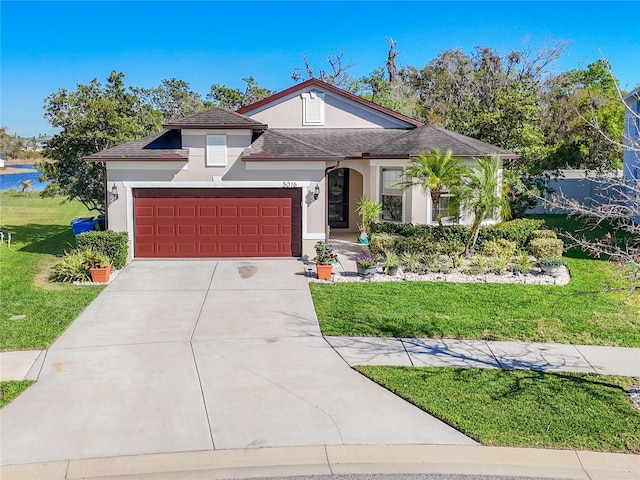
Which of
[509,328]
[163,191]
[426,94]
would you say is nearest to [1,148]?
[426,94]

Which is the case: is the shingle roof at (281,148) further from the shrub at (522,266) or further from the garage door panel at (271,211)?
the shrub at (522,266)

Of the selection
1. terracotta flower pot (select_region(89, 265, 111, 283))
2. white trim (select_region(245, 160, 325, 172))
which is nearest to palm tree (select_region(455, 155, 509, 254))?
white trim (select_region(245, 160, 325, 172))

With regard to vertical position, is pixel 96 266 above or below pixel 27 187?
below

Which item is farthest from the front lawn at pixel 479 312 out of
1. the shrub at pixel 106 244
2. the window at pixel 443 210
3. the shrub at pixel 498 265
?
the shrub at pixel 106 244

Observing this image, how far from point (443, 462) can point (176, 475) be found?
280 cm

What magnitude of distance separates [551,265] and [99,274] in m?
10.9

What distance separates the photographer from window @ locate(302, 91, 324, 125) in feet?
66.6

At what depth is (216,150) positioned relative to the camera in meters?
15.8

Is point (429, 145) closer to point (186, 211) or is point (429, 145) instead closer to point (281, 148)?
point (281, 148)

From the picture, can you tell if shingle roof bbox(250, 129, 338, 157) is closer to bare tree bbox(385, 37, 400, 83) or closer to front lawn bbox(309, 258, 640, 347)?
front lawn bbox(309, 258, 640, 347)

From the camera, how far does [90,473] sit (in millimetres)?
5746

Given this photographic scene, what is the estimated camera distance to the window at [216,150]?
1570 centimetres

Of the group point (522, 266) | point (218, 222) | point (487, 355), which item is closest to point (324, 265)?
point (218, 222)

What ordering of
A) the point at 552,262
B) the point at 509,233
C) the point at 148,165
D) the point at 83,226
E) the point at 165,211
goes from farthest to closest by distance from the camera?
1. the point at 83,226
2. the point at 509,233
3. the point at 165,211
4. the point at 148,165
5. the point at 552,262
